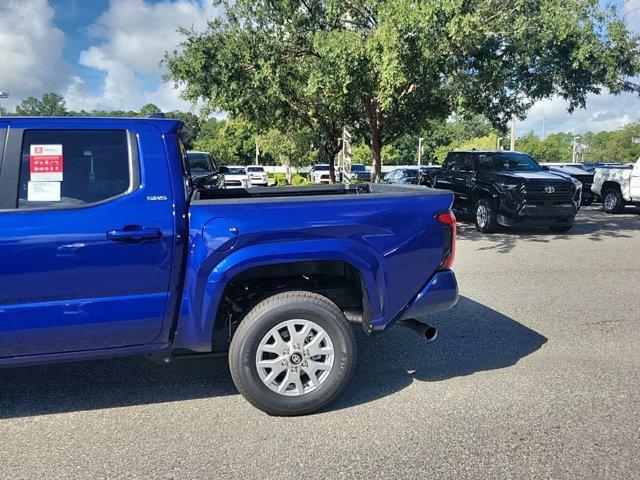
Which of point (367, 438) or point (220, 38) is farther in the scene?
point (220, 38)

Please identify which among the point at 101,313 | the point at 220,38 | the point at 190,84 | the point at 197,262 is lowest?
the point at 101,313

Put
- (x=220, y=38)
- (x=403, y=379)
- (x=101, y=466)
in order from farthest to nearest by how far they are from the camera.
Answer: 1. (x=220, y=38)
2. (x=403, y=379)
3. (x=101, y=466)

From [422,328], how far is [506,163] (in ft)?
32.7

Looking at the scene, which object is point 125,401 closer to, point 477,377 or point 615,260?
point 477,377

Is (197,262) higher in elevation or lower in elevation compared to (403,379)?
Result: higher

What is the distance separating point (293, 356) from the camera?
3516 millimetres

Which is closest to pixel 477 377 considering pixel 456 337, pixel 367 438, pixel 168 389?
pixel 456 337

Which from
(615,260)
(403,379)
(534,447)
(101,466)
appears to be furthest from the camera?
(615,260)

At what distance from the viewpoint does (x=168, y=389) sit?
3.95m

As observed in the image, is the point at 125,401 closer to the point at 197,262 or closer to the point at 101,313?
the point at 101,313

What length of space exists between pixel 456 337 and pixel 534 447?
1983 millimetres

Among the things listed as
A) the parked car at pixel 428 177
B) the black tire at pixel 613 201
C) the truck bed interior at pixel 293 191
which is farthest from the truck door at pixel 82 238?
the black tire at pixel 613 201

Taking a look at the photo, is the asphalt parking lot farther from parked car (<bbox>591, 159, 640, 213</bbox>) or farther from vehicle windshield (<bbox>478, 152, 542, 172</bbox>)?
parked car (<bbox>591, 159, 640, 213</bbox>)

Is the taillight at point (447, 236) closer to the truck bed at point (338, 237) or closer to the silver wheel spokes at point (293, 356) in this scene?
the truck bed at point (338, 237)
